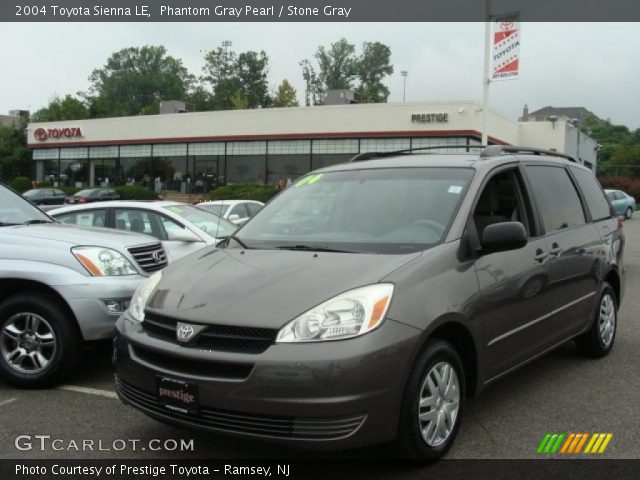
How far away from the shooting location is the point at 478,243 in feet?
13.2

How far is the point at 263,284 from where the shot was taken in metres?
3.50

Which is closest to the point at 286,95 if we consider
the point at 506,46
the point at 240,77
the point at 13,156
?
the point at 240,77

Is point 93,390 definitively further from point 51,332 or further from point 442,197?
point 442,197

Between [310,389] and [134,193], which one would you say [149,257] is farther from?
[134,193]

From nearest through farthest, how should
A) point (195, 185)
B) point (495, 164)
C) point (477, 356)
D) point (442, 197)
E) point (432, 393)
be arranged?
point (432, 393) → point (477, 356) → point (442, 197) → point (495, 164) → point (195, 185)

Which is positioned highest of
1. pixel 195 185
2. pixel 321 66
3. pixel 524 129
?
pixel 321 66

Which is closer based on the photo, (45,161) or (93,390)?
(93,390)

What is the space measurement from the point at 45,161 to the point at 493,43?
37317mm

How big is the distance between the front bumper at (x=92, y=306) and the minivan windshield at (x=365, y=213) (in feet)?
3.85

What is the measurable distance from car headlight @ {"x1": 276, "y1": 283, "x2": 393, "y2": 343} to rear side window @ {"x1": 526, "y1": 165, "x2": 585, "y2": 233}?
2194mm

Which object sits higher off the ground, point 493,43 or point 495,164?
point 493,43

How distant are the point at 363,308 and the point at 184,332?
3.08ft

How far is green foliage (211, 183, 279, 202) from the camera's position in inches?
1288

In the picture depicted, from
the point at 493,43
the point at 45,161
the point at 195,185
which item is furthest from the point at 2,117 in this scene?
the point at 493,43
